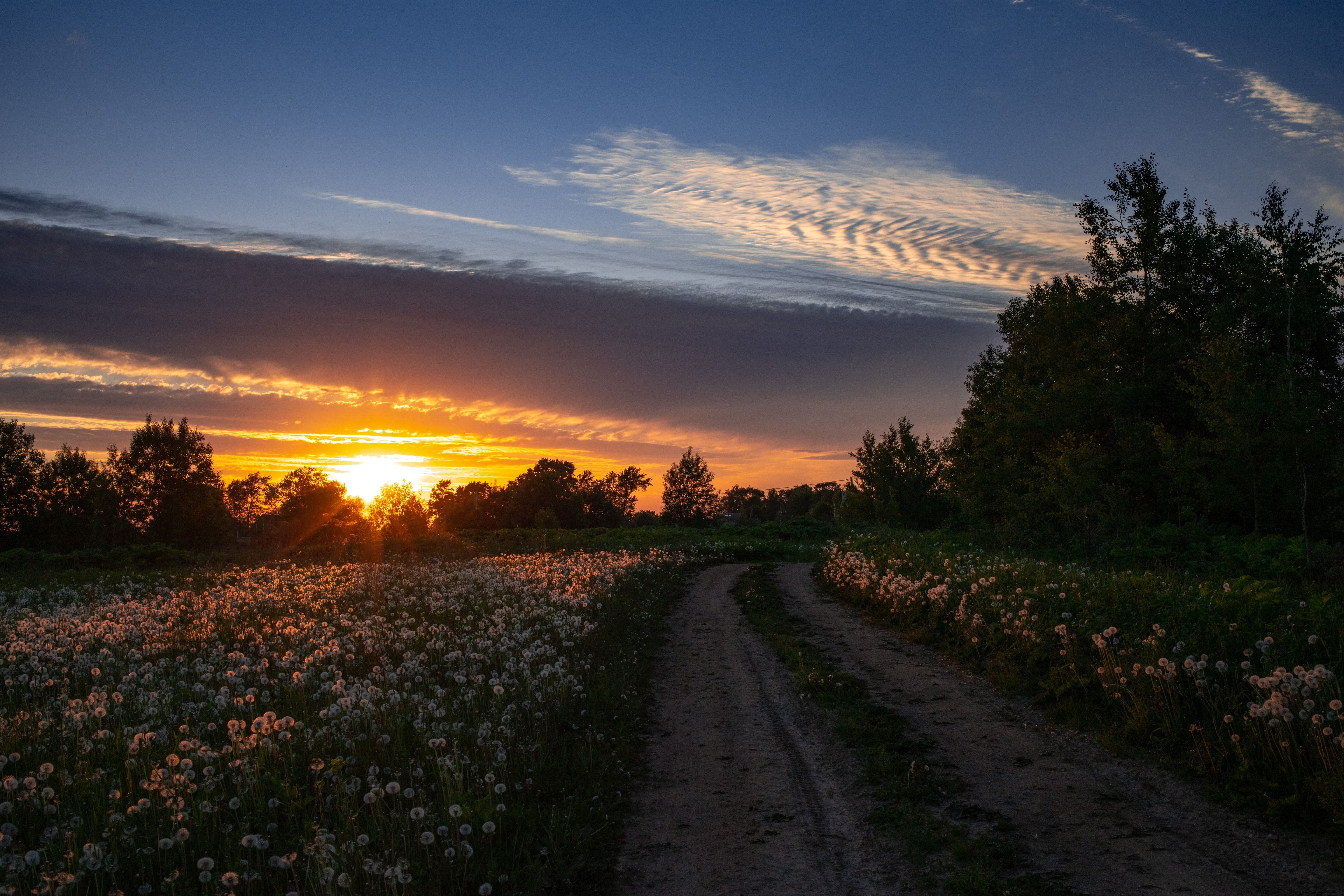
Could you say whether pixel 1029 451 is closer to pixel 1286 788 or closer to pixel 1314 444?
pixel 1314 444

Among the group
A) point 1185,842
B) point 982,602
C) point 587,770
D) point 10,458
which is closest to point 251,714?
point 587,770

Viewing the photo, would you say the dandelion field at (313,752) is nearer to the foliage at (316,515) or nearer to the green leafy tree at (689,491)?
the foliage at (316,515)

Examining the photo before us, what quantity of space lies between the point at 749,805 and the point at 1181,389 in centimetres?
3324

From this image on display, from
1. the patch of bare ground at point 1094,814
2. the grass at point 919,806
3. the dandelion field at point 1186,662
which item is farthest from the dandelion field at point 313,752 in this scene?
the dandelion field at point 1186,662

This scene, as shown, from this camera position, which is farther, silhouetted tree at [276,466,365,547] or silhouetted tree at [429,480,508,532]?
silhouetted tree at [429,480,508,532]

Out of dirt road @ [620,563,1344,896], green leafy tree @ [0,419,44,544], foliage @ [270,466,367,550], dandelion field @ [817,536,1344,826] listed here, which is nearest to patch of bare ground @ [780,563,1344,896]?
dirt road @ [620,563,1344,896]

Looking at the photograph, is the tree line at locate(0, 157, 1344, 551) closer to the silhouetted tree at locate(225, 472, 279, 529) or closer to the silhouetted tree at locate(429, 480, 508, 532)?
the silhouetted tree at locate(429, 480, 508, 532)

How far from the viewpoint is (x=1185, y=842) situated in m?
5.49

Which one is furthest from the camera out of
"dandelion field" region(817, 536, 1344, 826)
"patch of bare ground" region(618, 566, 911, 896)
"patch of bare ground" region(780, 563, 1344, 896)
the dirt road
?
"dandelion field" region(817, 536, 1344, 826)

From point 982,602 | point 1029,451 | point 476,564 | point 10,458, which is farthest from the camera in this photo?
point 10,458

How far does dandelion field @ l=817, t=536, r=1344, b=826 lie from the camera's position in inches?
237

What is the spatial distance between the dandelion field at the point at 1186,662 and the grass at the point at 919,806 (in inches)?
85.8

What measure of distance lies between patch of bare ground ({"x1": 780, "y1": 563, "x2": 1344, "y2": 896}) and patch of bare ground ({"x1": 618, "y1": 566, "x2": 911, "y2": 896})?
1.03 meters

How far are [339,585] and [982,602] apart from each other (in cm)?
1597
